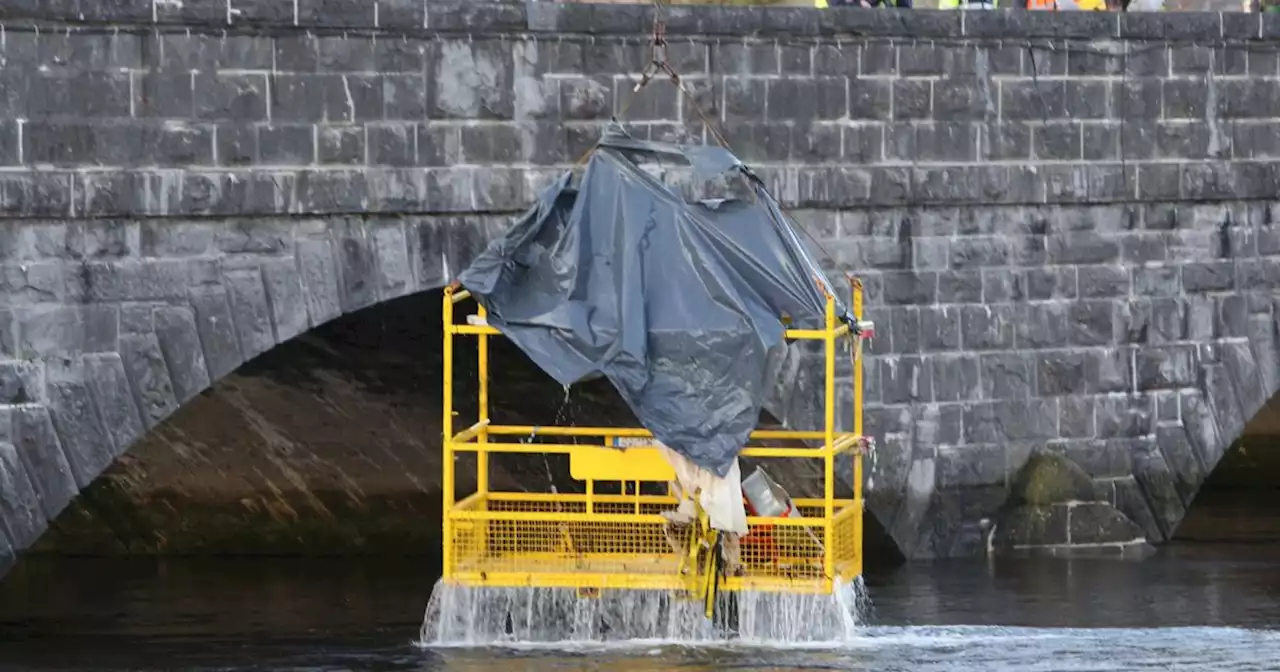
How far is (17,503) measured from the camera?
15875 millimetres

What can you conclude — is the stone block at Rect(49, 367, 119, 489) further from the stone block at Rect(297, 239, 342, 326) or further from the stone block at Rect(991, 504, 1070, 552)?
the stone block at Rect(991, 504, 1070, 552)

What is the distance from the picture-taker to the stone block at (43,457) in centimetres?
1588

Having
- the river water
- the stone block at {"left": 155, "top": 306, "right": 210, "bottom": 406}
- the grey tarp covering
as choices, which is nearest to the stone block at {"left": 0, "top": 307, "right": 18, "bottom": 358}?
the stone block at {"left": 155, "top": 306, "right": 210, "bottom": 406}

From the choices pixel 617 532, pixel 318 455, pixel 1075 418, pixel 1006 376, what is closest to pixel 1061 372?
pixel 1075 418

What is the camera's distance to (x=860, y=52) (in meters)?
18.4

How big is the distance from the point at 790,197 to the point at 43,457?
5377 mm

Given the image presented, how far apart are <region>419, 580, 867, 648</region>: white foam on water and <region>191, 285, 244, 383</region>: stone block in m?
1.90

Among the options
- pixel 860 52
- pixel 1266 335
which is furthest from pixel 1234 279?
pixel 860 52

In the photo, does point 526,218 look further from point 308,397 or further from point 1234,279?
point 1234,279

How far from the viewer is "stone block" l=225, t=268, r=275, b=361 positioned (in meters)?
16.4

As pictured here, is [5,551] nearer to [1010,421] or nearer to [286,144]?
[286,144]

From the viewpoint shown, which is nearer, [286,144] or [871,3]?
[286,144]

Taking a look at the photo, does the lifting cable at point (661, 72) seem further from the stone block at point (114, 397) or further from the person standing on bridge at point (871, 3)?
the stone block at point (114, 397)

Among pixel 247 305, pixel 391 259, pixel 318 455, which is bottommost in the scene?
pixel 318 455
